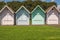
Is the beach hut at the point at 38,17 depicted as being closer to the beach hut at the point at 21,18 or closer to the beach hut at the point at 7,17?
the beach hut at the point at 21,18

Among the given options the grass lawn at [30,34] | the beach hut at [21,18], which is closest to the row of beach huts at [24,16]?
the beach hut at [21,18]

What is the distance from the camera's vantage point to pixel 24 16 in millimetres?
47969

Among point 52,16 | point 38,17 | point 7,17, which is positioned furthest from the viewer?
point 52,16

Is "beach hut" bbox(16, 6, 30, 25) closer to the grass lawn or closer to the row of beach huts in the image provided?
the row of beach huts

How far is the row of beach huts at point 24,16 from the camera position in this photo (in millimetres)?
47844

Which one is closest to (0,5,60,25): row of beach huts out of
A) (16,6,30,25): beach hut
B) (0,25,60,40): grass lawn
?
(16,6,30,25): beach hut

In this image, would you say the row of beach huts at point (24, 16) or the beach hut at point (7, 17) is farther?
the beach hut at point (7, 17)

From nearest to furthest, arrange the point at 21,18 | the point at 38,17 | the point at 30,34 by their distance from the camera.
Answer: the point at 30,34 < the point at 21,18 < the point at 38,17

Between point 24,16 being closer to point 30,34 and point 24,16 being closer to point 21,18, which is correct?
point 21,18

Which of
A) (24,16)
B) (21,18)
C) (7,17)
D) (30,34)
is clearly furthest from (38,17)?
(30,34)

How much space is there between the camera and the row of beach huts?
47844mm

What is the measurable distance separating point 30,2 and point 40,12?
33.2 meters

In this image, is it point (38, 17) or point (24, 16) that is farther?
point (38, 17)

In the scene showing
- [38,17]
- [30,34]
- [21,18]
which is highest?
[38,17]
